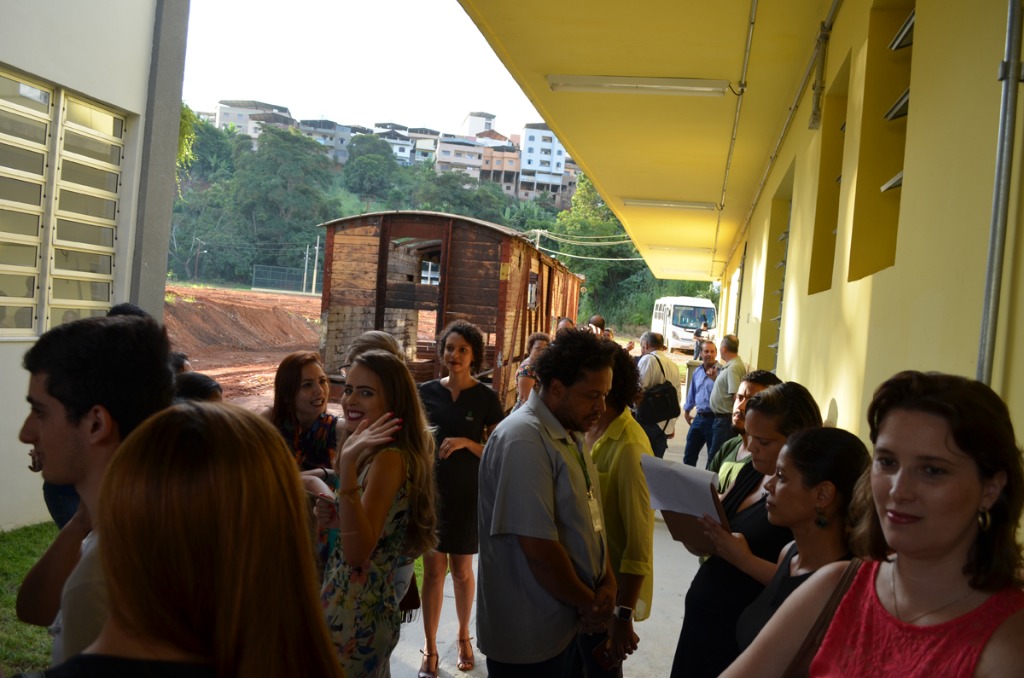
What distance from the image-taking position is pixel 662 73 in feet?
24.0

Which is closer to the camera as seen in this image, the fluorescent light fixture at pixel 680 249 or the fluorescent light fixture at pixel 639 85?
the fluorescent light fixture at pixel 639 85

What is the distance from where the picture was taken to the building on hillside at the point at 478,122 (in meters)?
134

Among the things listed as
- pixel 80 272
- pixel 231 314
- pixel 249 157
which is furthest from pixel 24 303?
pixel 249 157

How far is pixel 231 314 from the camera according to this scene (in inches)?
1331

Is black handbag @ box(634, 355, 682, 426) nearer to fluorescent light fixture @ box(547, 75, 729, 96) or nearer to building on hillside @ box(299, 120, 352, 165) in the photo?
fluorescent light fixture @ box(547, 75, 729, 96)

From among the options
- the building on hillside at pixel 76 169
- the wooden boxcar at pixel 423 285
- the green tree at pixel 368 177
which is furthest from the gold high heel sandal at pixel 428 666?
the green tree at pixel 368 177

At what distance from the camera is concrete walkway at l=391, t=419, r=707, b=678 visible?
4.62 metres

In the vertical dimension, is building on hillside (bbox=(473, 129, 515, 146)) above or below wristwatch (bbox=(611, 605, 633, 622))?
above

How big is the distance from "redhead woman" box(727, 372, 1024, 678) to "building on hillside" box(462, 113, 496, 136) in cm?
13531

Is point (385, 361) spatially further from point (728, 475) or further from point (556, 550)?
point (728, 475)

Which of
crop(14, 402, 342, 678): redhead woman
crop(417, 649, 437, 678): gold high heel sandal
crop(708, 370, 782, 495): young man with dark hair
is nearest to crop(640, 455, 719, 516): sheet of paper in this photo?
crop(708, 370, 782, 495): young man with dark hair

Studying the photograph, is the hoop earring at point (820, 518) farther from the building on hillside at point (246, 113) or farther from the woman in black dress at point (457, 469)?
the building on hillside at point (246, 113)

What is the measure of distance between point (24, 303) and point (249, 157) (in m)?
67.7

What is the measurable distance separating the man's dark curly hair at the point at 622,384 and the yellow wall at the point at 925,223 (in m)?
0.96
